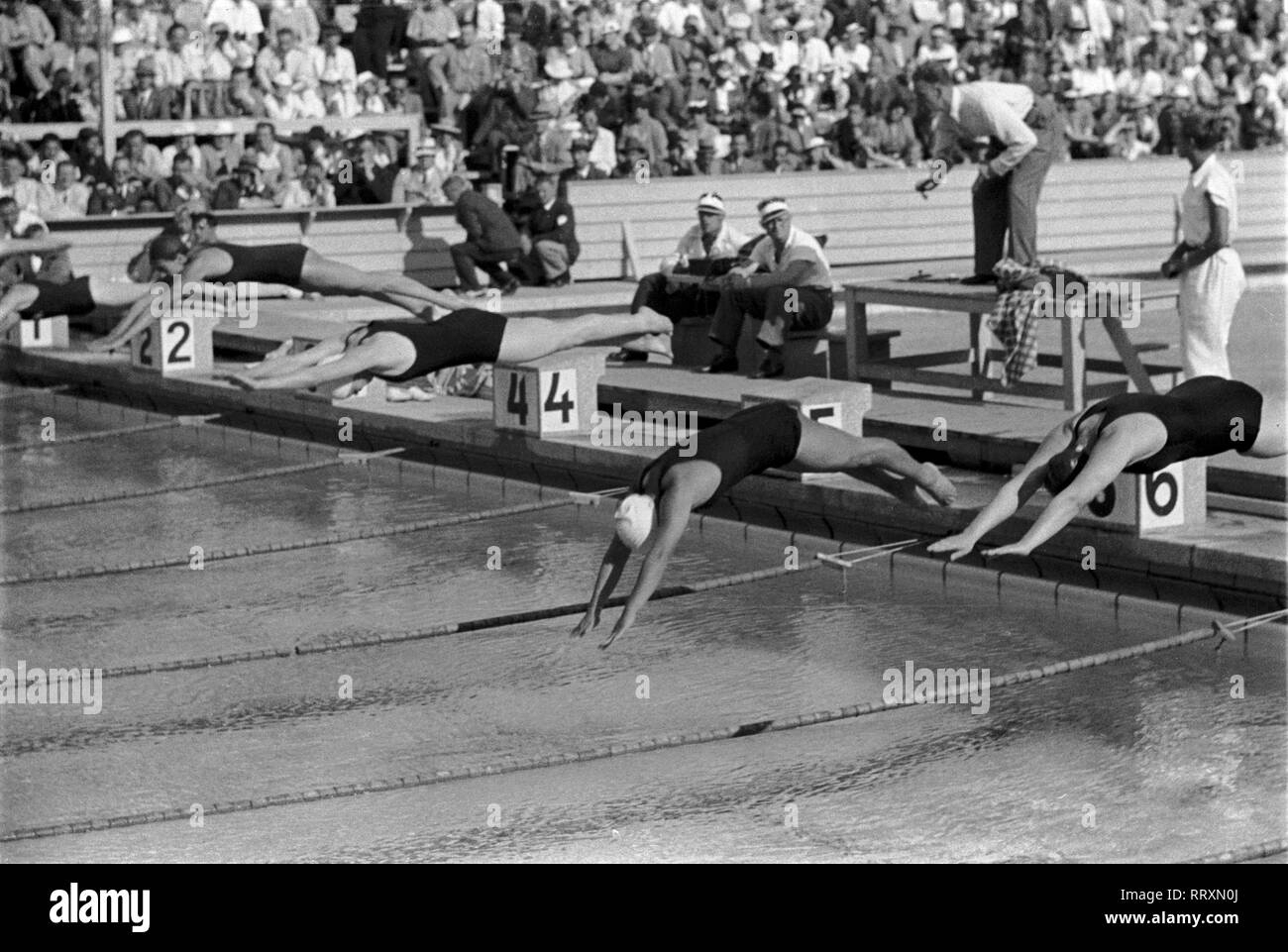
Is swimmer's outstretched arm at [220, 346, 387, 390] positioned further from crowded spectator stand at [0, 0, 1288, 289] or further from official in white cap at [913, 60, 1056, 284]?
crowded spectator stand at [0, 0, 1288, 289]

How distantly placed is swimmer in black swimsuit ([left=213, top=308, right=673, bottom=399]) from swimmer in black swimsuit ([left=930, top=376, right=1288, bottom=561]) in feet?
9.38

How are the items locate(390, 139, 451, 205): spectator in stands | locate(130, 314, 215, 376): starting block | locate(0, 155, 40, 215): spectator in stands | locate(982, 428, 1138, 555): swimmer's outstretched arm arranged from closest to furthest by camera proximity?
locate(982, 428, 1138, 555): swimmer's outstretched arm, locate(130, 314, 215, 376): starting block, locate(0, 155, 40, 215): spectator in stands, locate(390, 139, 451, 205): spectator in stands

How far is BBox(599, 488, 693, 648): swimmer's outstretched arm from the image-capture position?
730 cm

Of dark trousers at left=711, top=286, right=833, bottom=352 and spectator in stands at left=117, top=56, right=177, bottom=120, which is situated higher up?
spectator in stands at left=117, top=56, right=177, bottom=120

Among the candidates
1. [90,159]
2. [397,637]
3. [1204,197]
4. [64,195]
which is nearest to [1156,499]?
[1204,197]

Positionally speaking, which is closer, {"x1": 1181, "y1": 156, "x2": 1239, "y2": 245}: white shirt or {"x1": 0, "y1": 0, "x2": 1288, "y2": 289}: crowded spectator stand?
{"x1": 1181, "y1": 156, "x2": 1239, "y2": 245}: white shirt

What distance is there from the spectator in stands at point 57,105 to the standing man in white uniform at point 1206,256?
1127 cm

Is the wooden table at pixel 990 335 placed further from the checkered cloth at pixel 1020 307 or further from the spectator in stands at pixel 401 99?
the spectator in stands at pixel 401 99

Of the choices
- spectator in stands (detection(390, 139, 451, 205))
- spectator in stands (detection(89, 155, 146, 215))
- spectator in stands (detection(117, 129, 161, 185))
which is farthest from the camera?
spectator in stands (detection(390, 139, 451, 205))

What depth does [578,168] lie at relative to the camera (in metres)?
19.8

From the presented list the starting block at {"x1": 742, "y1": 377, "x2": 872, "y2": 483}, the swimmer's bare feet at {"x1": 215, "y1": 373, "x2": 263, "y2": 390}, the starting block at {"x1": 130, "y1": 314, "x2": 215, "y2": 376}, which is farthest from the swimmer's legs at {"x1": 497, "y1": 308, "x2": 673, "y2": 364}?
the starting block at {"x1": 130, "y1": 314, "x2": 215, "y2": 376}
